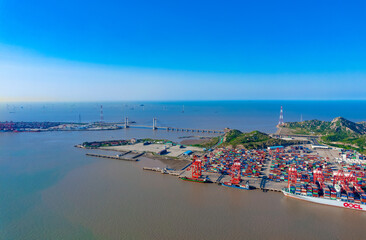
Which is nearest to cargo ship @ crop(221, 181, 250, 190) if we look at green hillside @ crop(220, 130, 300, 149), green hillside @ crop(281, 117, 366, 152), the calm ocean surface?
the calm ocean surface

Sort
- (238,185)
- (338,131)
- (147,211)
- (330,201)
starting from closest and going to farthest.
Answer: (147,211) → (330,201) → (238,185) → (338,131)

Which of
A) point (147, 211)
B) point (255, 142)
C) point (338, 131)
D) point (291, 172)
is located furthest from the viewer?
point (338, 131)

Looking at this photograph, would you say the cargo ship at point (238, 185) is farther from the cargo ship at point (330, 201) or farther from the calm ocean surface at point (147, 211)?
the cargo ship at point (330, 201)

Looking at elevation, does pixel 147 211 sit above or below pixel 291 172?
below

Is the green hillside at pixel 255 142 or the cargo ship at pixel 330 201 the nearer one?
the cargo ship at pixel 330 201

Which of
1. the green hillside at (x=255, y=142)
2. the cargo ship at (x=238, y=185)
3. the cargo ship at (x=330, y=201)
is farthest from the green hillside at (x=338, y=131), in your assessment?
the cargo ship at (x=238, y=185)

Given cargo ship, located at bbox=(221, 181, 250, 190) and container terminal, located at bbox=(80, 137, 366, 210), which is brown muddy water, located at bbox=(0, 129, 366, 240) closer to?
cargo ship, located at bbox=(221, 181, 250, 190)

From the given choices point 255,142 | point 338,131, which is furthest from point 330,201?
point 338,131

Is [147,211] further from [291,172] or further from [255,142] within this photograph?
[255,142]

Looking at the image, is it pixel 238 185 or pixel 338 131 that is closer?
pixel 238 185

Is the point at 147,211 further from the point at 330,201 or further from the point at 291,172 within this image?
the point at 330,201

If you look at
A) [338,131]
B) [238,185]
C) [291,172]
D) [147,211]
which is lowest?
[147,211]

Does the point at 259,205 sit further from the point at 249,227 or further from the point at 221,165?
the point at 221,165
